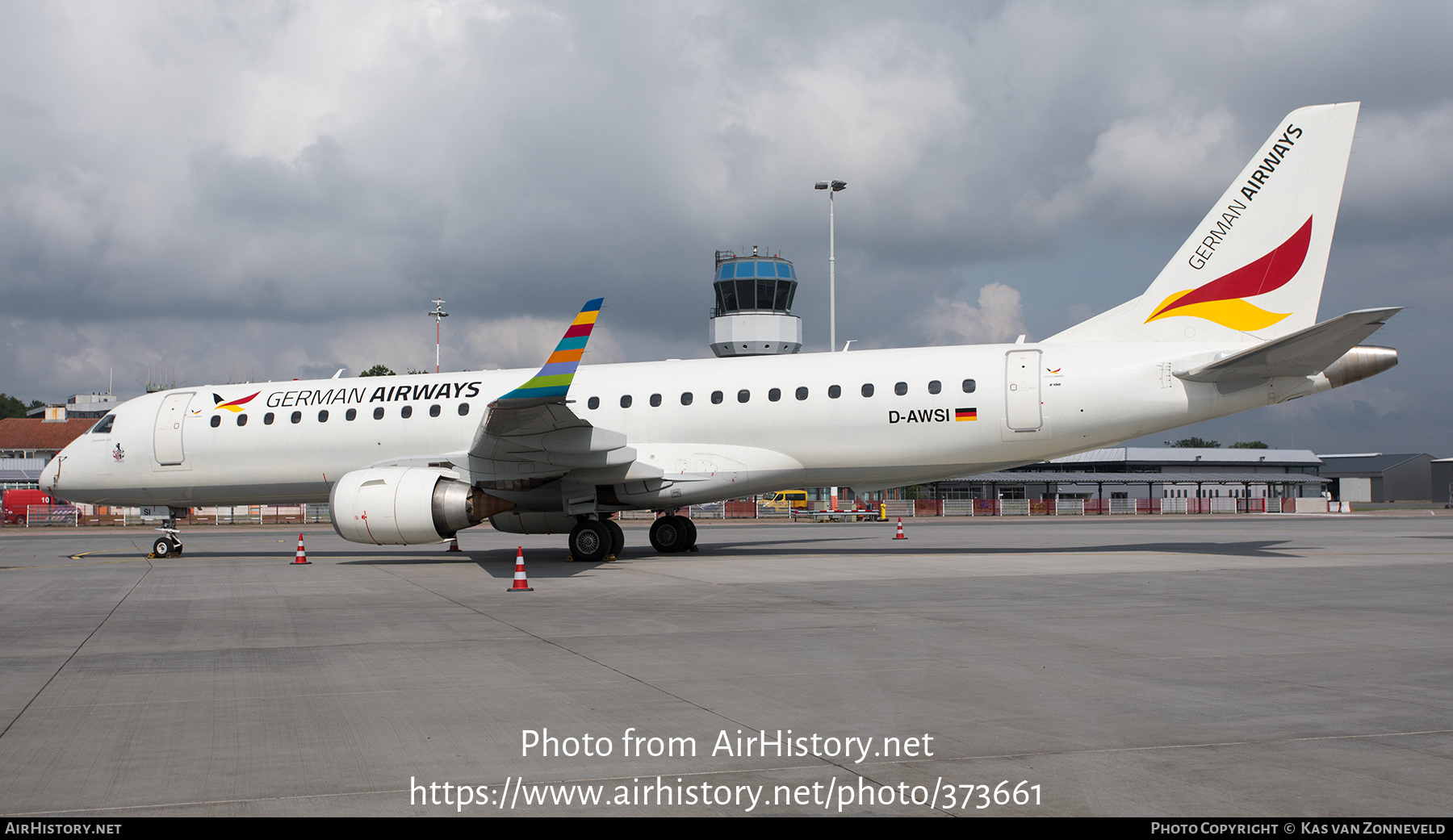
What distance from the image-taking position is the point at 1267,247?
17.6 m

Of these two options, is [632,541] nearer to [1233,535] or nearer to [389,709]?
[1233,535]

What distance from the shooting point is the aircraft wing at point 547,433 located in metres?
15.1

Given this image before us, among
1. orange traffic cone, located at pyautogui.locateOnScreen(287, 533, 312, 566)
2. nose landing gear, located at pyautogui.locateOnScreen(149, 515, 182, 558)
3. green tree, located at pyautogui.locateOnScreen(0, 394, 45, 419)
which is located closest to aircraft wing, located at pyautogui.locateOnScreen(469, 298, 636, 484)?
orange traffic cone, located at pyautogui.locateOnScreen(287, 533, 312, 566)

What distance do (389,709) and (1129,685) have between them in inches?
191

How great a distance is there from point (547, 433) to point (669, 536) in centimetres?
520

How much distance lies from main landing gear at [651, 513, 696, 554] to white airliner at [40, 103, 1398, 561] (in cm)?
185

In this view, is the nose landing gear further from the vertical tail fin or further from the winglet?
the vertical tail fin

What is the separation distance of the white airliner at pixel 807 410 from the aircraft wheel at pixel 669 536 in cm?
185

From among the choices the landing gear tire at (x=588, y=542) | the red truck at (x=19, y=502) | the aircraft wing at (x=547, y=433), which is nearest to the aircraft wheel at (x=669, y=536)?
the landing gear tire at (x=588, y=542)

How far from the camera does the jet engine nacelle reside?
54.6 feet

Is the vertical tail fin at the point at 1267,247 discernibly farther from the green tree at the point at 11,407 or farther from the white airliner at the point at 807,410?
the green tree at the point at 11,407

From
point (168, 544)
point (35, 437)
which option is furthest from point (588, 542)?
point (35, 437)

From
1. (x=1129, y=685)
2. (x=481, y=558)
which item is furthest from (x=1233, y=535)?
(x=1129, y=685)

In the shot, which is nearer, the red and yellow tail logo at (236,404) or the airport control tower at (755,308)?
the red and yellow tail logo at (236,404)
